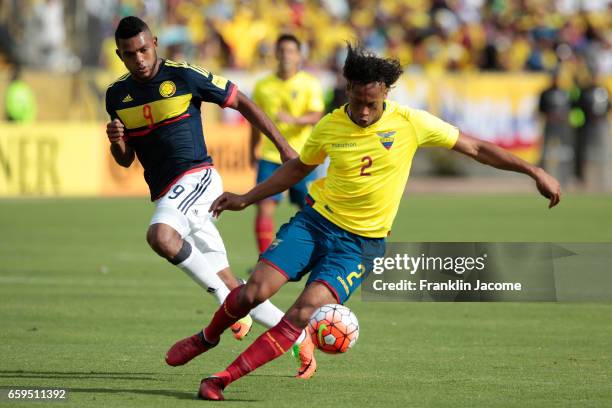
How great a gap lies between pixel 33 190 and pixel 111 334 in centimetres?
1577

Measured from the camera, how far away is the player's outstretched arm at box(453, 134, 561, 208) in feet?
24.5

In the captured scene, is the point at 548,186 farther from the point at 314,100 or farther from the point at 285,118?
the point at 314,100

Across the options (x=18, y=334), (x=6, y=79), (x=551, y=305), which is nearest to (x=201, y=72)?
(x=18, y=334)

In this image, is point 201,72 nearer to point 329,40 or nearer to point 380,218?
point 380,218

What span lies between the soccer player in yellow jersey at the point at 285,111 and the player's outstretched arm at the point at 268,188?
6.04 m

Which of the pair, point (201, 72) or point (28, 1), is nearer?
point (201, 72)

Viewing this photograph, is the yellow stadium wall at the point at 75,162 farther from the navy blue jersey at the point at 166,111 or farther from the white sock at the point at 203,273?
the white sock at the point at 203,273

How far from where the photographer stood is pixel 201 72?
889 centimetres

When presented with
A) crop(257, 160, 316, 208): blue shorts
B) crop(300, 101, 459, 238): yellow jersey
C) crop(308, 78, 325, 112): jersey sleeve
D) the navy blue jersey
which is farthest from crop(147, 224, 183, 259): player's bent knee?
crop(308, 78, 325, 112): jersey sleeve

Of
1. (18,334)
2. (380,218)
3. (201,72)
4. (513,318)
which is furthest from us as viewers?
(513,318)

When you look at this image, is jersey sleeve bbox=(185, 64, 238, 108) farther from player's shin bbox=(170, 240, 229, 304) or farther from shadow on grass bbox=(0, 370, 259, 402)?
shadow on grass bbox=(0, 370, 259, 402)

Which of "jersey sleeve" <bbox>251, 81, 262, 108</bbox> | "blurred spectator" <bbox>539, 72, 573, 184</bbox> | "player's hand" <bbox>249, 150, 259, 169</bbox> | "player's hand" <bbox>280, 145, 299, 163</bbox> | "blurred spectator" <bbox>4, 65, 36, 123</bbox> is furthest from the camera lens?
"blurred spectator" <bbox>539, 72, 573, 184</bbox>

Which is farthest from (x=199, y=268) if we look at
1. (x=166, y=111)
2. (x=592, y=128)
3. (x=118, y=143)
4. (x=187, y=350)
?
(x=592, y=128)

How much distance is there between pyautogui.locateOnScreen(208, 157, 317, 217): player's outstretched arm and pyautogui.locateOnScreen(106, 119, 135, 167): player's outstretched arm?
1.17 m
